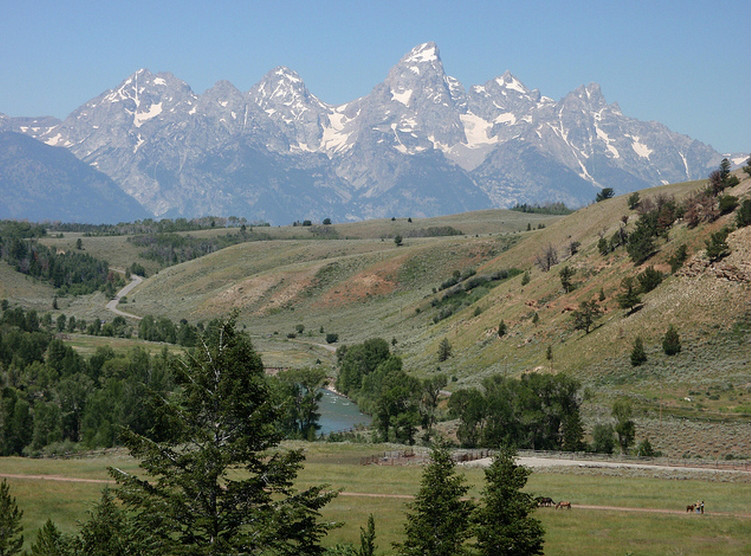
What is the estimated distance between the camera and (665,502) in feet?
169

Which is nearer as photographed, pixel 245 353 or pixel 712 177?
pixel 245 353

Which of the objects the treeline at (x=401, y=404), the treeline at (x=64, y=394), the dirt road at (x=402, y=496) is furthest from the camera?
the treeline at (x=401, y=404)

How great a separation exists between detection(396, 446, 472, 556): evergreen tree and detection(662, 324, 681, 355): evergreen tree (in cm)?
7291

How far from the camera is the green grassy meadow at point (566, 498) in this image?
4288 cm

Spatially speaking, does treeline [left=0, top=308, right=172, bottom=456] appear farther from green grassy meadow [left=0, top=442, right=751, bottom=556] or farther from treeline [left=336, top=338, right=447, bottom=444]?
treeline [left=336, top=338, right=447, bottom=444]

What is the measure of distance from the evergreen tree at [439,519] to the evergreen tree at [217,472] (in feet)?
20.5

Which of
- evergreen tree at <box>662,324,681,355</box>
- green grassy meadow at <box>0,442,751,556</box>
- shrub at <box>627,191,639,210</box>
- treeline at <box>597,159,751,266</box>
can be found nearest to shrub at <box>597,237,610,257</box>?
treeline at <box>597,159,751,266</box>

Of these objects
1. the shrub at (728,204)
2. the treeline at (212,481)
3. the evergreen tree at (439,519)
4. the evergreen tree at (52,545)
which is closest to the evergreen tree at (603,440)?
the evergreen tree at (439,519)

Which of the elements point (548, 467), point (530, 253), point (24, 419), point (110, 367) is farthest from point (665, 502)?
point (530, 253)

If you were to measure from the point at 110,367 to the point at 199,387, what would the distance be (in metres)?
102

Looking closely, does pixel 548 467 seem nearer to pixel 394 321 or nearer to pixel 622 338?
pixel 622 338

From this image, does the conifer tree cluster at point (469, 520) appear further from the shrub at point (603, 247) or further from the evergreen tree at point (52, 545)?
the shrub at point (603, 247)

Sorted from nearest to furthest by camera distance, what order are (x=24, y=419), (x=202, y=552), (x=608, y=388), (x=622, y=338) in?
(x=202, y=552) → (x=24, y=419) → (x=608, y=388) → (x=622, y=338)

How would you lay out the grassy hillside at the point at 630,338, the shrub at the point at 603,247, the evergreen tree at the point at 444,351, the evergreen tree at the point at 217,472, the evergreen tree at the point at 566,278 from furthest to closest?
the shrub at the point at 603,247, the evergreen tree at the point at 444,351, the evergreen tree at the point at 566,278, the grassy hillside at the point at 630,338, the evergreen tree at the point at 217,472
